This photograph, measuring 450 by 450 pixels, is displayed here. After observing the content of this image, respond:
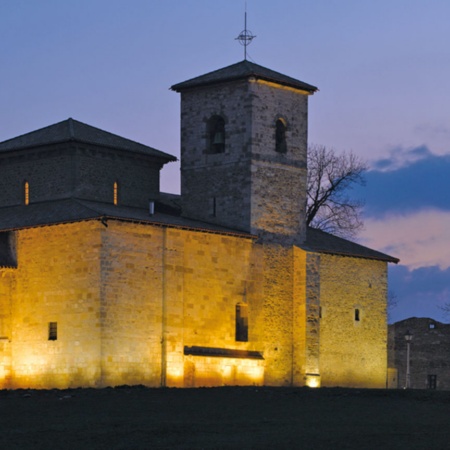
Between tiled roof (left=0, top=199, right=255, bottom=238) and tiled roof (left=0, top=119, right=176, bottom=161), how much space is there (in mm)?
2508

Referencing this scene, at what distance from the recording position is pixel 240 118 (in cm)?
5912

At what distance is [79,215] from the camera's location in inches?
2071

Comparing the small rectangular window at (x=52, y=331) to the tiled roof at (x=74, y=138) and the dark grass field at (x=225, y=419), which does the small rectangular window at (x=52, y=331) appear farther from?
the tiled roof at (x=74, y=138)

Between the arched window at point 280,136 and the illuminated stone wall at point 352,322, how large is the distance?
4.92 meters

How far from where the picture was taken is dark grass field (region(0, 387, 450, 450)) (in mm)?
36281

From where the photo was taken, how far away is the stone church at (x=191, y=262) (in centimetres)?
5222

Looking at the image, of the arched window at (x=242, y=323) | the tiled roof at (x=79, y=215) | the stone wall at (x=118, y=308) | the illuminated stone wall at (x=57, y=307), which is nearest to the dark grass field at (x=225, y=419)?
the stone wall at (x=118, y=308)

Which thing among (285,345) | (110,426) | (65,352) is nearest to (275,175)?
(285,345)

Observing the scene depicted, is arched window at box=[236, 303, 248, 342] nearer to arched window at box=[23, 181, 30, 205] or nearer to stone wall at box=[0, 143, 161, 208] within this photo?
stone wall at box=[0, 143, 161, 208]

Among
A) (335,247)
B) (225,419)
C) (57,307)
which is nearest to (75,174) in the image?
(57,307)

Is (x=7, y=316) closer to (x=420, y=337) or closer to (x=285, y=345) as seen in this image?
(x=285, y=345)

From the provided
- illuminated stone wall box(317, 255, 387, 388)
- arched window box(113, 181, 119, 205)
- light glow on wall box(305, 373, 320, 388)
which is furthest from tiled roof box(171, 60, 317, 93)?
light glow on wall box(305, 373, 320, 388)

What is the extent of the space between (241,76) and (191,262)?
8.67 m

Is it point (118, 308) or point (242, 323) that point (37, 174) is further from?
point (242, 323)
